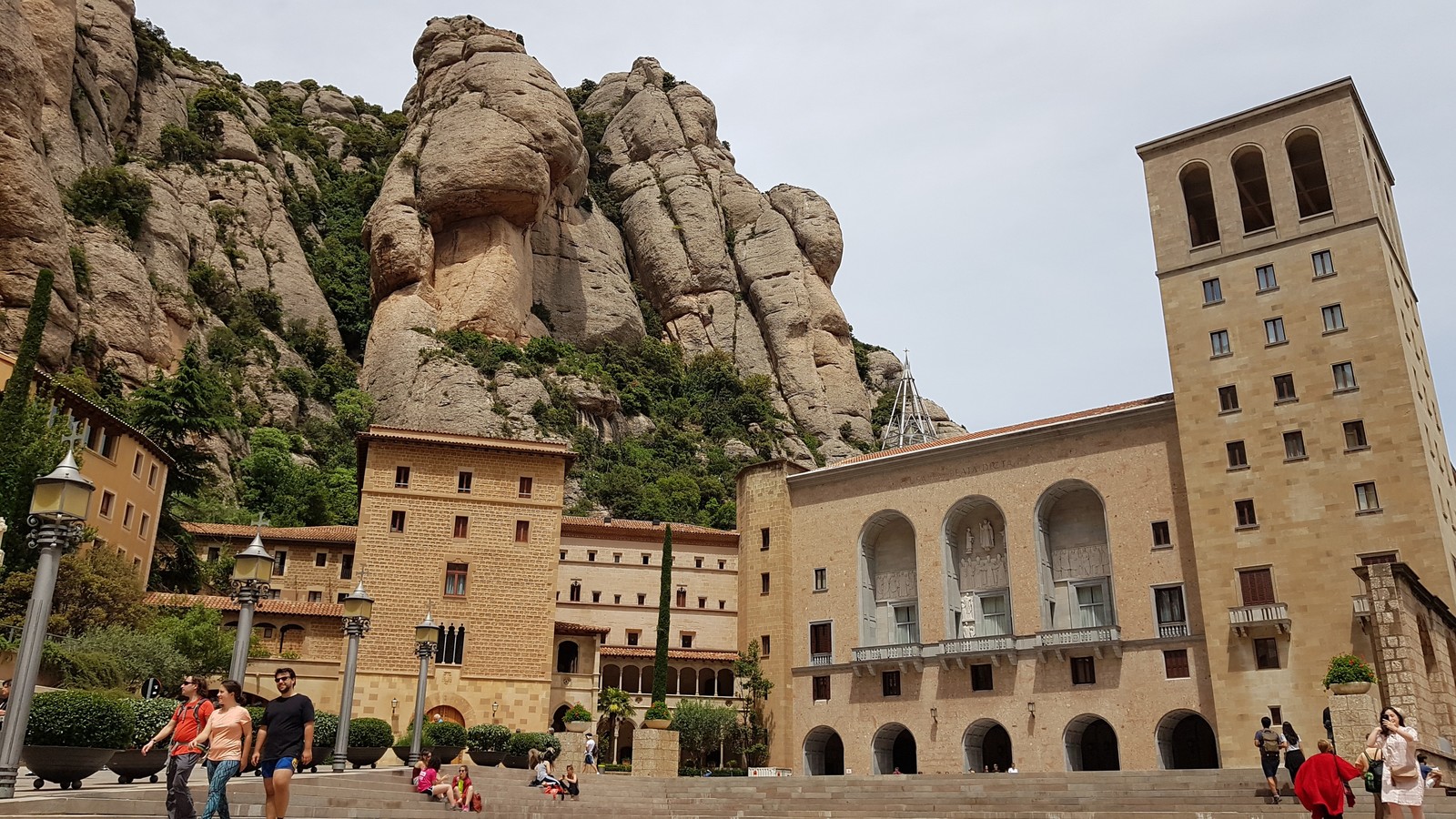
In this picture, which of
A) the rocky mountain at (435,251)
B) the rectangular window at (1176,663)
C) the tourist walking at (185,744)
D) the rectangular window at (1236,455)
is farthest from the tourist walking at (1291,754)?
the rocky mountain at (435,251)

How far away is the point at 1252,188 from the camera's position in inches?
1607

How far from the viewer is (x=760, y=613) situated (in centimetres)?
4388

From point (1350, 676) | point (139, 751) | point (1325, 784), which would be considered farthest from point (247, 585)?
point (1350, 676)

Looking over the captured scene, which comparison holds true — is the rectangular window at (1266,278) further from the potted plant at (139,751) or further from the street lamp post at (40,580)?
A: the street lamp post at (40,580)

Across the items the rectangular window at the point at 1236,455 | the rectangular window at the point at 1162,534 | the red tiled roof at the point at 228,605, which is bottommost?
the red tiled roof at the point at 228,605

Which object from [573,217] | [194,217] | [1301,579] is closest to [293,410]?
Result: [194,217]

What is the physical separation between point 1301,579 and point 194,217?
220ft

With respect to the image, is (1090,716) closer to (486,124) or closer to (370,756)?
(370,756)

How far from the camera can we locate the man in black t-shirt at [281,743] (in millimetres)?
9711

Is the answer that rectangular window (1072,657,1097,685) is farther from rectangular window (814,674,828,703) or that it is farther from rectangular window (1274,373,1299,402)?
rectangular window (1274,373,1299,402)

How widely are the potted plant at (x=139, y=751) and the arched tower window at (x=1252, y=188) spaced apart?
3689 centimetres

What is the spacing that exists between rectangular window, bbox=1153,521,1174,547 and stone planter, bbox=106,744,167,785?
30553 millimetres

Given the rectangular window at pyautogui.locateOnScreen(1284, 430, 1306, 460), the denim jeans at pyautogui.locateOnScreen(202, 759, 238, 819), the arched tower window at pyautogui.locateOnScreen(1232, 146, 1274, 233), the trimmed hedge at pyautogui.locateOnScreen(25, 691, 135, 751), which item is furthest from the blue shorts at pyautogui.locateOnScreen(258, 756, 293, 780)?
the arched tower window at pyautogui.locateOnScreen(1232, 146, 1274, 233)

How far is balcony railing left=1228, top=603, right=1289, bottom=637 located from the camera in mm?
31453
